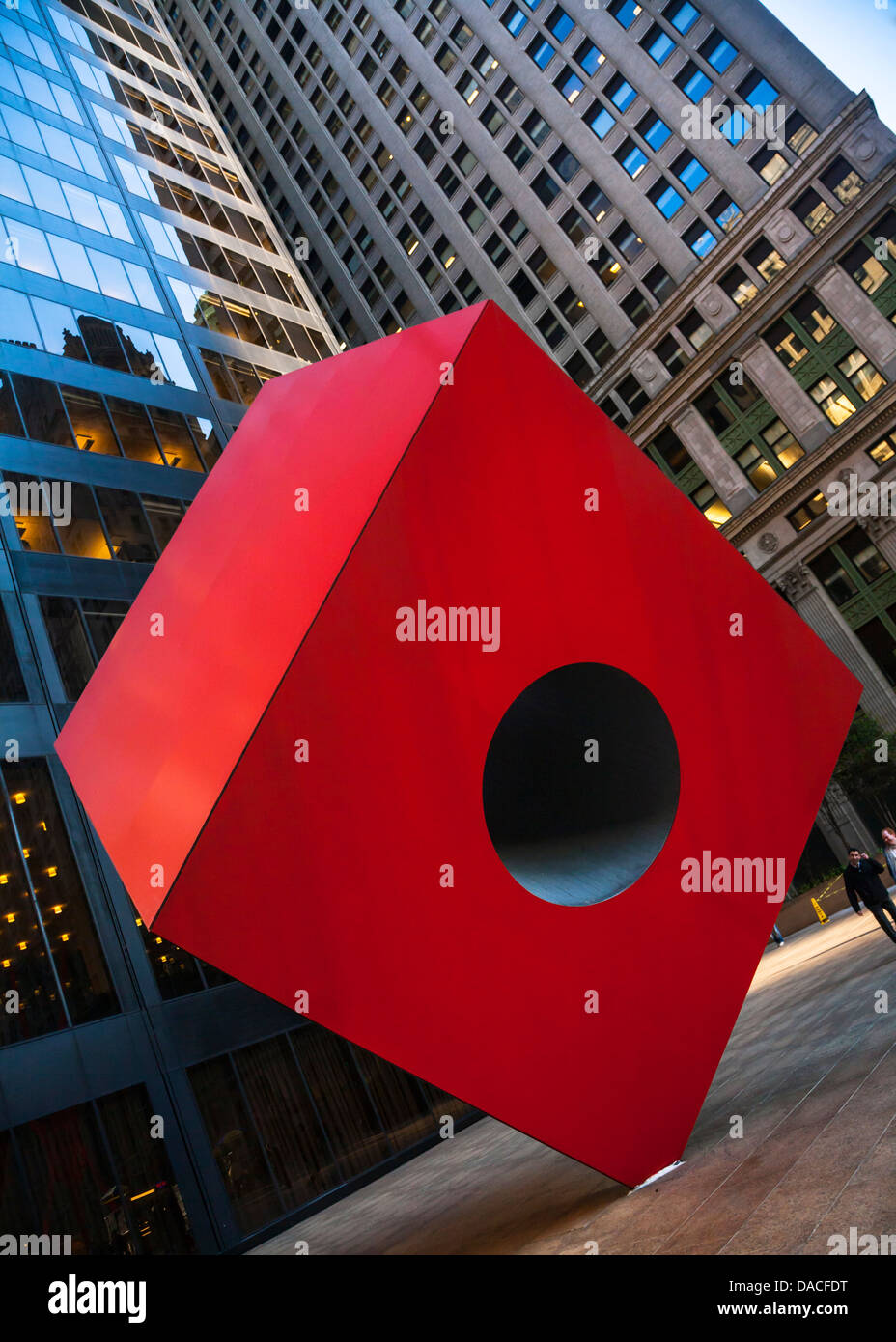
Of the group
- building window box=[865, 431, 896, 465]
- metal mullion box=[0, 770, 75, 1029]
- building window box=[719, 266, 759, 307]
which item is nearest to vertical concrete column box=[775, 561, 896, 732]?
building window box=[865, 431, 896, 465]

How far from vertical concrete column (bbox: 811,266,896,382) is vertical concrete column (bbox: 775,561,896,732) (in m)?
8.06

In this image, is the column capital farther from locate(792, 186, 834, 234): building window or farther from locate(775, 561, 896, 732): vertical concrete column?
locate(792, 186, 834, 234): building window

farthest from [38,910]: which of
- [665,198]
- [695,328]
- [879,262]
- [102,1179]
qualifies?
[665,198]

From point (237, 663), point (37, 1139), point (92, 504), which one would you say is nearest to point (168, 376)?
point (92, 504)

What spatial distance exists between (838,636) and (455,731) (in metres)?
32.0

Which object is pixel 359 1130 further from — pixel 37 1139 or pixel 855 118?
pixel 855 118

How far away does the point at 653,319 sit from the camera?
38.2 m

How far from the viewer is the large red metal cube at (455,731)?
593 cm

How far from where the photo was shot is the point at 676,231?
38.1 meters

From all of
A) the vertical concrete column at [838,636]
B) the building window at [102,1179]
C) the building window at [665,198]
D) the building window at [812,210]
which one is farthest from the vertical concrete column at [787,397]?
the building window at [102,1179]

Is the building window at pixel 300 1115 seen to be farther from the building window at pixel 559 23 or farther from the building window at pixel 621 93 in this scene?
the building window at pixel 559 23

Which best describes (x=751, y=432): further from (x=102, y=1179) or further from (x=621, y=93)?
(x=102, y=1179)

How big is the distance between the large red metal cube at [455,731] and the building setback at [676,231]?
25745 mm

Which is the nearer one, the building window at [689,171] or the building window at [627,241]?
the building window at [689,171]
